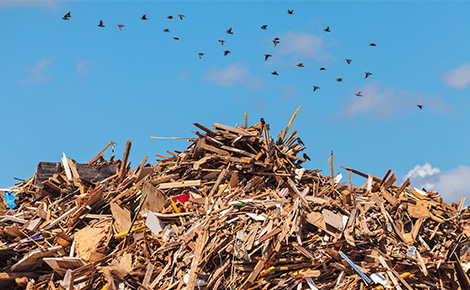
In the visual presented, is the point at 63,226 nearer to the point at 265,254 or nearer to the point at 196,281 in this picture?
the point at 196,281

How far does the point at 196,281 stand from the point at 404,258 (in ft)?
15.1

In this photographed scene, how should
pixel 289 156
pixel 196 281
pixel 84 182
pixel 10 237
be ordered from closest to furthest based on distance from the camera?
pixel 196 281 < pixel 10 237 < pixel 289 156 < pixel 84 182

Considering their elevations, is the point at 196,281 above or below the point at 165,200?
below

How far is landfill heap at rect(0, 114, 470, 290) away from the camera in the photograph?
1012 cm

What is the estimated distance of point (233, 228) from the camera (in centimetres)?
1044

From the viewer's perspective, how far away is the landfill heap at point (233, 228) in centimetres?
1012

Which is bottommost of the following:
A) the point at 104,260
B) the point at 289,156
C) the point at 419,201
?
the point at 104,260

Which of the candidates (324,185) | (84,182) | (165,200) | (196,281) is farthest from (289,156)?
(84,182)

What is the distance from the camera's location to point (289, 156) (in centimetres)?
1284

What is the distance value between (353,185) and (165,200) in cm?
512

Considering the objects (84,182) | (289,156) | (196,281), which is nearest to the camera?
(196,281)

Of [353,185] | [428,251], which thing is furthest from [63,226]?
[428,251]

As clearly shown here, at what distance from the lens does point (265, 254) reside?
997cm

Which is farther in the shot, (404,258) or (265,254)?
(404,258)
